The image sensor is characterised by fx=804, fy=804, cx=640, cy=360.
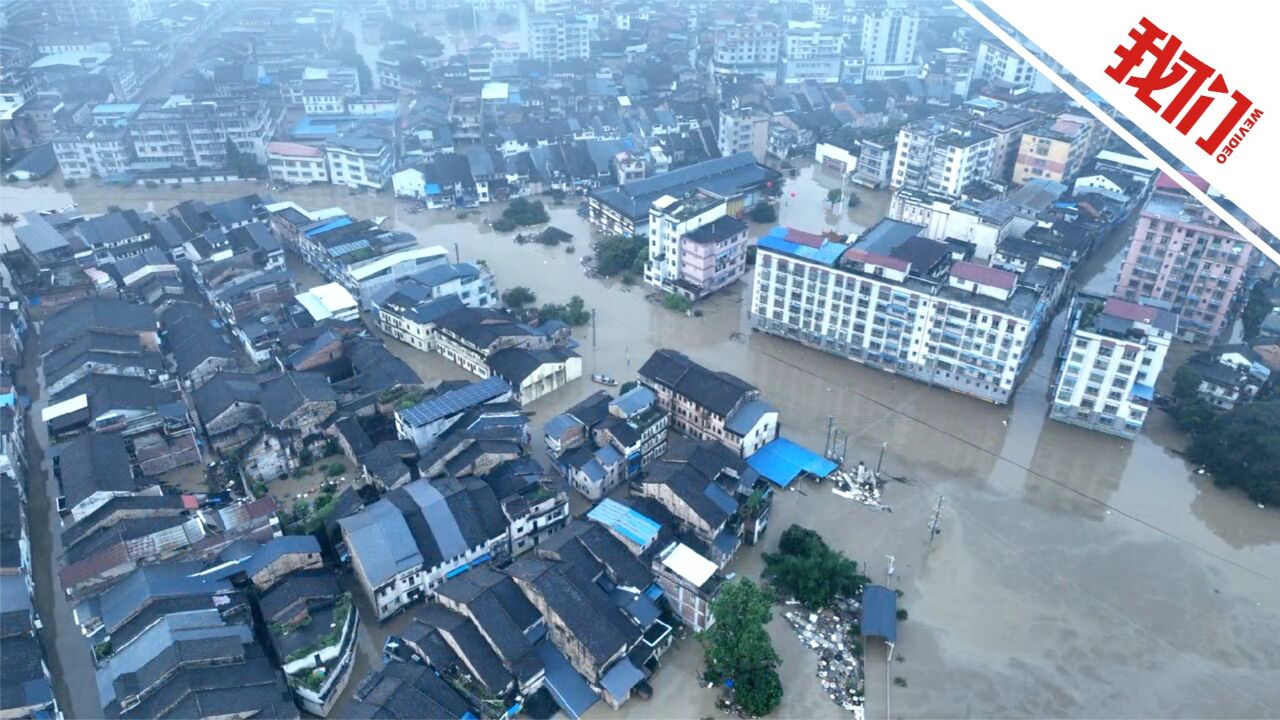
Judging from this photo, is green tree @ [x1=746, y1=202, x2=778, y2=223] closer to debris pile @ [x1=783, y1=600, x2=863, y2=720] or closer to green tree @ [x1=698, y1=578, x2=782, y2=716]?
debris pile @ [x1=783, y1=600, x2=863, y2=720]

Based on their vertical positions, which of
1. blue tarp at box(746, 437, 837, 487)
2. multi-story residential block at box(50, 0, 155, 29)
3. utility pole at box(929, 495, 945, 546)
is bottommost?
utility pole at box(929, 495, 945, 546)

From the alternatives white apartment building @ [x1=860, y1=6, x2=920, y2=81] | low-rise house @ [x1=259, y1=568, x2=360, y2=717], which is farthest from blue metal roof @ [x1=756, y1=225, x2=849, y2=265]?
white apartment building @ [x1=860, y1=6, x2=920, y2=81]

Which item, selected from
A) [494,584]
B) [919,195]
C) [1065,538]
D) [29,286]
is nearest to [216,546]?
[494,584]

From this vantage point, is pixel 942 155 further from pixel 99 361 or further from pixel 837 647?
pixel 99 361

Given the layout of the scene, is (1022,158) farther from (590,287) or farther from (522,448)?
(522,448)

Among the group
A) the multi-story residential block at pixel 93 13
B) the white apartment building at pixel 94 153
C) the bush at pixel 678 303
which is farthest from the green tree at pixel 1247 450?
the multi-story residential block at pixel 93 13

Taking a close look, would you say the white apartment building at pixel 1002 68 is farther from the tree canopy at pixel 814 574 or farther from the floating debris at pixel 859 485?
the tree canopy at pixel 814 574

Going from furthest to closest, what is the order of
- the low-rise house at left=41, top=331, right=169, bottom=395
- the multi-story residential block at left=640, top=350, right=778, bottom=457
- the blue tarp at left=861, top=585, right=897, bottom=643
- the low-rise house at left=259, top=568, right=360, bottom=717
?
1. the low-rise house at left=41, top=331, right=169, bottom=395
2. the multi-story residential block at left=640, top=350, right=778, bottom=457
3. the blue tarp at left=861, top=585, right=897, bottom=643
4. the low-rise house at left=259, top=568, right=360, bottom=717

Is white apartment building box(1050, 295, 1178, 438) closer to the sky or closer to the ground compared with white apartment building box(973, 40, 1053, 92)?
closer to the ground

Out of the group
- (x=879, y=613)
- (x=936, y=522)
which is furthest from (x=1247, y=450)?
(x=879, y=613)
